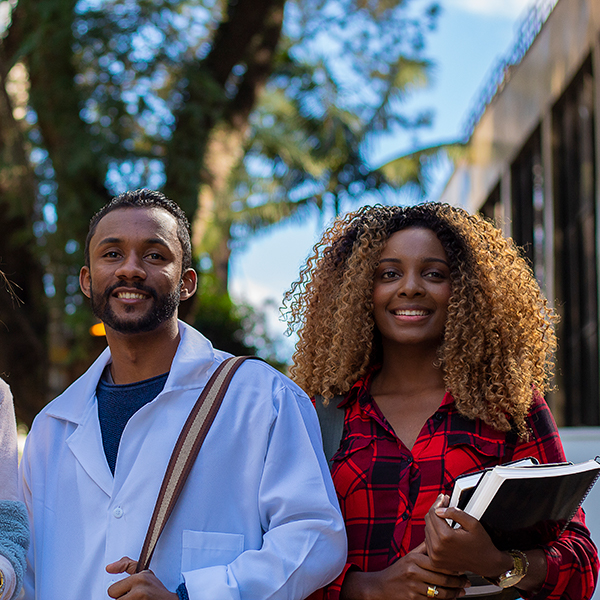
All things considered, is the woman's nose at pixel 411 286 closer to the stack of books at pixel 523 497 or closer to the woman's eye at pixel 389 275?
the woman's eye at pixel 389 275

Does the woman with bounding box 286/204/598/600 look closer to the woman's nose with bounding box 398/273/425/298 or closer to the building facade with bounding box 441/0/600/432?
the woman's nose with bounding box 398/273/425/298

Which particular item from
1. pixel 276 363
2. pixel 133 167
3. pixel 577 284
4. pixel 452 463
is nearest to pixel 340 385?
pixel 452 463

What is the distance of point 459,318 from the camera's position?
3.18 meters

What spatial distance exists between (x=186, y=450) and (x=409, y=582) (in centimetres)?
79

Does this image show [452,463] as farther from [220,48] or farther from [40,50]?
[220,48]

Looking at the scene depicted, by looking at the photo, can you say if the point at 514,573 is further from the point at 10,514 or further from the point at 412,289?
the point at 10,514

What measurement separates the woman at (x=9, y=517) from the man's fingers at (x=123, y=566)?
0.96 feet

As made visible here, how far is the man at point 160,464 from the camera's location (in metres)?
2.50

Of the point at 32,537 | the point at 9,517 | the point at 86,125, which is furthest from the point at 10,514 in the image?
the point at 86,125

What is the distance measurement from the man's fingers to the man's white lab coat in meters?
0.09

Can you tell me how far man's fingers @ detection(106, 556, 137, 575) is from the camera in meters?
2.45

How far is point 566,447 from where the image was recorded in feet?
11.7

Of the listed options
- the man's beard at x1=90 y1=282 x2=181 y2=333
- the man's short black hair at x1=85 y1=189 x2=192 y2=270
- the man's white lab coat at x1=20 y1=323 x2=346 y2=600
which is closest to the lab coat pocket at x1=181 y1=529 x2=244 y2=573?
the man's white lab coat at x1=20 y1=323 x2=346 y2=600

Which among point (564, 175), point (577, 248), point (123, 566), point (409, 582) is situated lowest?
point (409, 582)
